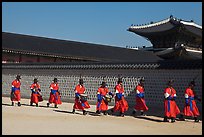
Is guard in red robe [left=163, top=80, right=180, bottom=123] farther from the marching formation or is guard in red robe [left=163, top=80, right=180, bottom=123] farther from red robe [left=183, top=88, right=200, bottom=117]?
red robe [left=183, top=88, right=200, bottom=117]

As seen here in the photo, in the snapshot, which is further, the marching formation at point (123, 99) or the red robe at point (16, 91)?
the red robe at point (16, 91)

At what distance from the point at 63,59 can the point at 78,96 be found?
53.8ft

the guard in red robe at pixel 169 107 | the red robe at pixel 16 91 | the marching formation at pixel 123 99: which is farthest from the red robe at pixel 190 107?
the red robe at pixel 16 91

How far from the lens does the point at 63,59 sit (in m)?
29.4

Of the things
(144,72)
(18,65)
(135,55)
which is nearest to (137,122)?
(144,72)

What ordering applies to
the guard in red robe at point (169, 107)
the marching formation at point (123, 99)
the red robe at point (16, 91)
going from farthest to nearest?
the red robe at point (16, 91)
the marching formation at point (123, 99)
the guard in red robe at point (169, 107)

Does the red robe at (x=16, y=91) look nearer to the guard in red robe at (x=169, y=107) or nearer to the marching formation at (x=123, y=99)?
the marching formation at (x=123, y=99)

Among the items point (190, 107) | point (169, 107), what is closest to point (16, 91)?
point (169, 107)

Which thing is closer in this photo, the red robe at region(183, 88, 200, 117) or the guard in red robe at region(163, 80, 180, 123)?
the guard in red robe at region(163, 80, 180, 123)

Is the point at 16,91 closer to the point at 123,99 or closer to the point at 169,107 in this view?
the point at 123,99

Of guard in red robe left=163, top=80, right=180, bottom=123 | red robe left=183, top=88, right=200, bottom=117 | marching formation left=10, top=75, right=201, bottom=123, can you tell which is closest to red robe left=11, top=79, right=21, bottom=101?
marching formation left=10, top=75, right=201, bottom=123

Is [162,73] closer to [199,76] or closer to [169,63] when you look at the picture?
[169,63]

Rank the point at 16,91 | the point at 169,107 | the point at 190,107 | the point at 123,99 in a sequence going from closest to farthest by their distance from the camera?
the point at 169,107
the point at 190,107
the point at 123,99
the point at 16,91

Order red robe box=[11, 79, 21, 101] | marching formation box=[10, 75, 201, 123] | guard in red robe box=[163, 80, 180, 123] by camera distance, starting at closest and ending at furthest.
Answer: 1. guard in red robe box=[163, 80, 180, 123]
2. marching formation box=[10, 75, 201, 123]
3. red robe box=[11, 79, 21, 101]
